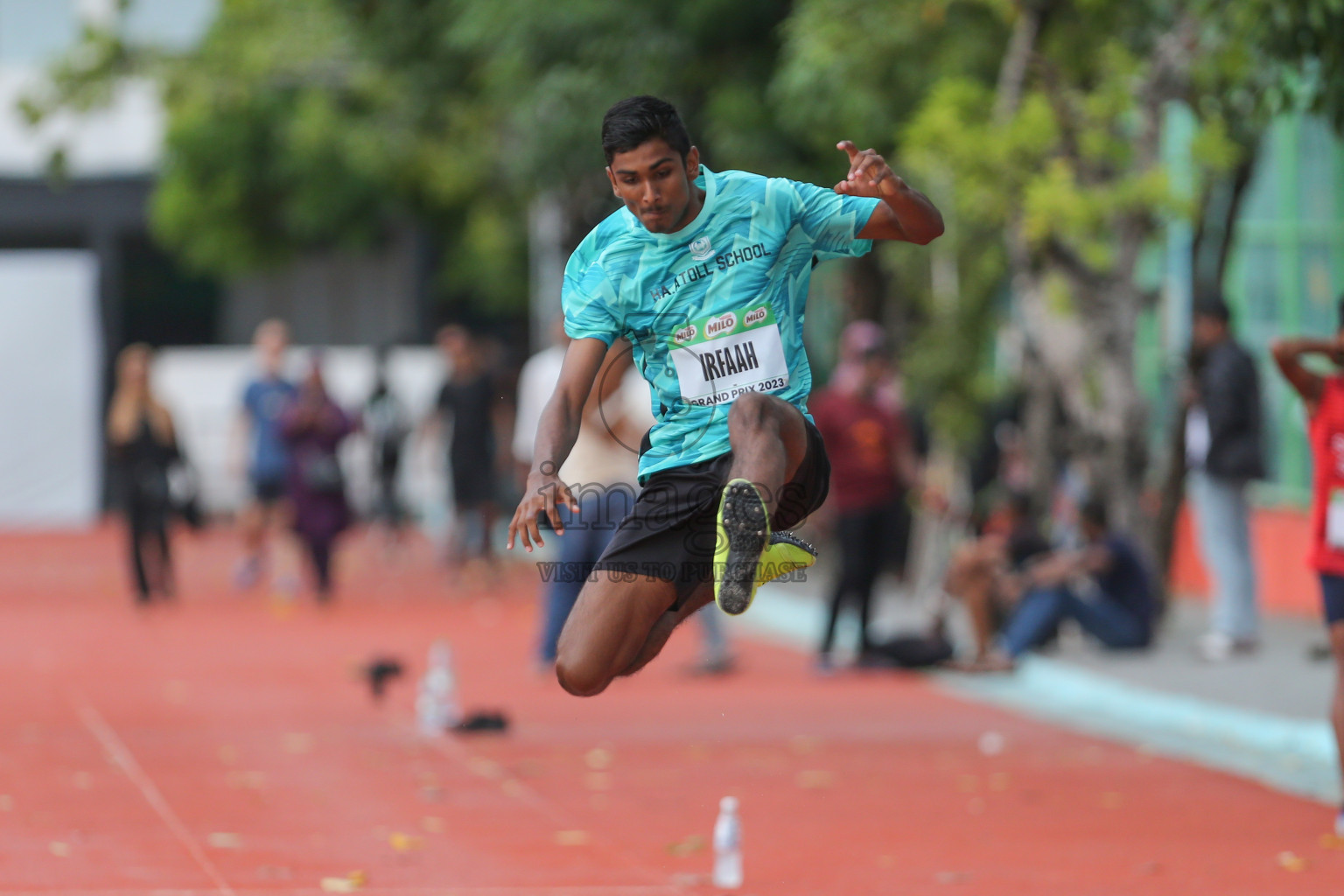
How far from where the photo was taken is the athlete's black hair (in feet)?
17.9

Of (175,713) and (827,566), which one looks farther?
(827,566)

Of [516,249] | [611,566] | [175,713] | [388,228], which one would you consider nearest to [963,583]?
[175,713]

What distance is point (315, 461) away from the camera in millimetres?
16906

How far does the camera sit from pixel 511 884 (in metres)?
7.00

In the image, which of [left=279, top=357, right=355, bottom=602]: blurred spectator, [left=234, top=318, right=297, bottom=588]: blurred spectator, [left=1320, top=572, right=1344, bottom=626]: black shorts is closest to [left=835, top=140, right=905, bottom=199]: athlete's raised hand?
[left=1320, top=572, right=1344, bottom=626]: black shorts

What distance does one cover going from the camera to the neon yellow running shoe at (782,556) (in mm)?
5457

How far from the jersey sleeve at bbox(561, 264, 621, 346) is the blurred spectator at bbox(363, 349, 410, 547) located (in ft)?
53.8

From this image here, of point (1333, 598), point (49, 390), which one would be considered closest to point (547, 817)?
point (1333, 598)

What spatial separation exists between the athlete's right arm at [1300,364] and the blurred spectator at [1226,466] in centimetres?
448

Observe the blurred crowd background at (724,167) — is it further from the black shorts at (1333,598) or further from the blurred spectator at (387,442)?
the black shorts at (1333,598)

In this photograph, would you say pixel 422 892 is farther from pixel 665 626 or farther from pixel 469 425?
pixel 469 425

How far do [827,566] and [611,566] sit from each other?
14.1m

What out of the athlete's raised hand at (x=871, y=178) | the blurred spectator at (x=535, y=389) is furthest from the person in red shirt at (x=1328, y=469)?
the blurred spectator at (x=535, y=389)

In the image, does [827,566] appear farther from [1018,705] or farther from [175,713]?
[175,713]
